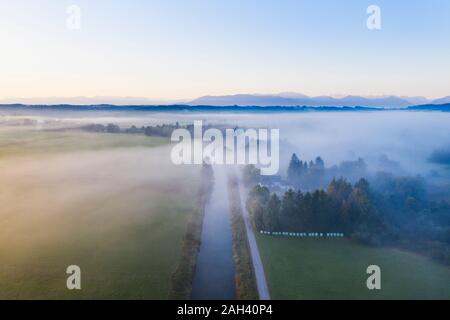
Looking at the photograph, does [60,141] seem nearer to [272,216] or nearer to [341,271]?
[272,216]

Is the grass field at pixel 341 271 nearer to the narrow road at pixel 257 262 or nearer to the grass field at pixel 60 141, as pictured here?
the narrow road at pixel 257 262

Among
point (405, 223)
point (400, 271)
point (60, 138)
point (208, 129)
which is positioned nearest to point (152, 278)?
point (400, 271)

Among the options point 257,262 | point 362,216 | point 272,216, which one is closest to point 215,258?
point 257,262

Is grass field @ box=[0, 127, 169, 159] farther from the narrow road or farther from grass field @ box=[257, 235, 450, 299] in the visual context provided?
grass field @ box=[257, 235, 450, 299]

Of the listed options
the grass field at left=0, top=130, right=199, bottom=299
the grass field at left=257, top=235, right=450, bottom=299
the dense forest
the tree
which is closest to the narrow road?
the grass field at left=257, top=235, right=450, bottom=299

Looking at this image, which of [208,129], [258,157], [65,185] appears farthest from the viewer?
[208,129]

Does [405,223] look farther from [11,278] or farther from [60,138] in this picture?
[60,138]
